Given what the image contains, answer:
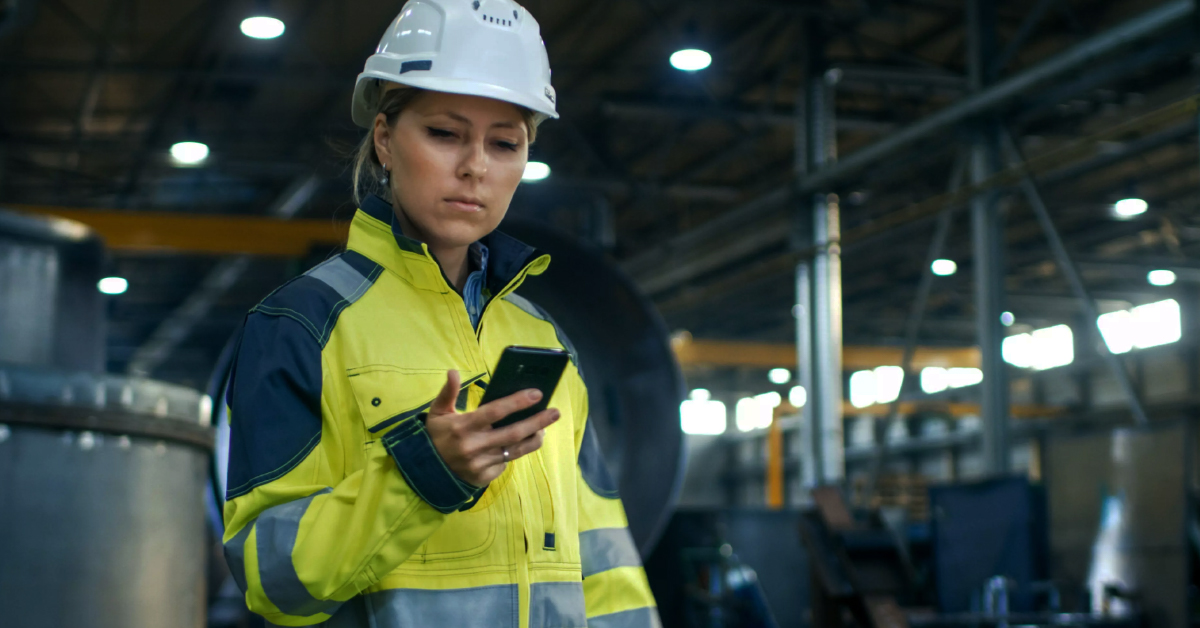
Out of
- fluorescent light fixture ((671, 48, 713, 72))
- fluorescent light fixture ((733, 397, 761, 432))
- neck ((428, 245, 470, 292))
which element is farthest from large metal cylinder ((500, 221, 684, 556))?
fluorescent light fixture ((733, 397, 761, 432))

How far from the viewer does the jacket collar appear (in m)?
1.47

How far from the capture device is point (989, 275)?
9.33m

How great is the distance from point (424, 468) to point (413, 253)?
36 centimetres

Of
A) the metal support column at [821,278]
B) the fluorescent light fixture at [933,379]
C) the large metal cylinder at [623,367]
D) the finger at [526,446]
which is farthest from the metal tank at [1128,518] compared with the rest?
the fluorescent light fixture at [933,379]

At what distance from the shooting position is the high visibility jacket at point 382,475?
122cm

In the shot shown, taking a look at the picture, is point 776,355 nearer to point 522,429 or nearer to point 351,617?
point 351,617

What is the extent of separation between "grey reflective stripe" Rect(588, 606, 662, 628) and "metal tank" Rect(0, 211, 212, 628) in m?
2.11

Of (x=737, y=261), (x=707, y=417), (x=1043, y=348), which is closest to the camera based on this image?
(x=737, y=261)

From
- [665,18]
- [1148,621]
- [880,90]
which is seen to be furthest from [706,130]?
[1148,621]

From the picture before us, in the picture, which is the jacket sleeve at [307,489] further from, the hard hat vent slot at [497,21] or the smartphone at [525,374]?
the hard hat vent slot at [497,21]

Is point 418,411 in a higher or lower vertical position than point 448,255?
lower

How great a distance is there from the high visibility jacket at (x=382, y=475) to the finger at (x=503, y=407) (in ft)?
0.23

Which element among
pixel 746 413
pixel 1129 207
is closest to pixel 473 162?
pixel 1129 207

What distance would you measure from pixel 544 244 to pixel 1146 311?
66.7 feet
